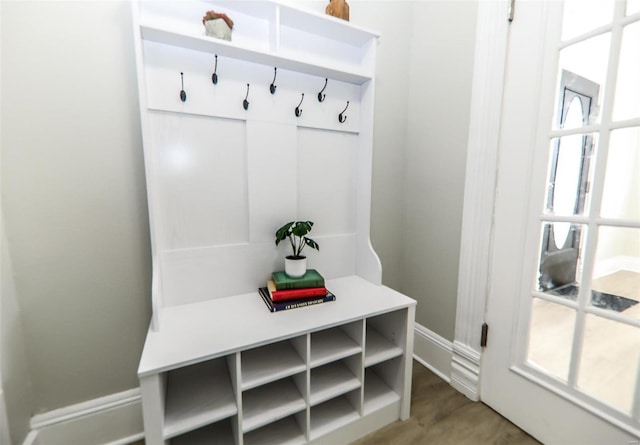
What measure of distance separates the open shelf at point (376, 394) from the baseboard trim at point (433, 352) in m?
0.43

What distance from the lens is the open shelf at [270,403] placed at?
39.6 inches

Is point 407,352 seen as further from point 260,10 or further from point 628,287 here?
point 260,10

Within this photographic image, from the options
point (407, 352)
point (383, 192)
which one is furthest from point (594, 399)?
point (383, 192)

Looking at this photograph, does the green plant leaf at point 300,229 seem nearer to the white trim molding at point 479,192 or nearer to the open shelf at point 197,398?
the open shelf at point 197,398

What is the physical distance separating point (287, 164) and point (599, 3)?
129 cm

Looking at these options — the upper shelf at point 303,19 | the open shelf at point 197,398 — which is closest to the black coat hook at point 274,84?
the upper shelf at point 303,19

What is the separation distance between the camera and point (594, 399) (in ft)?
3.42

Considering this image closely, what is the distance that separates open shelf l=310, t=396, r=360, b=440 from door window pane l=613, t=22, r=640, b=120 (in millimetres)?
1507

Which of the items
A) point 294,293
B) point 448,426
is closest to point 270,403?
point 294,293

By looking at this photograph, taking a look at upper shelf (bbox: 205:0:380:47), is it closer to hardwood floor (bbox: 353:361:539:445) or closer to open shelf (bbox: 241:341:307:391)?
open shelf (bbox: 241:341:307:391)

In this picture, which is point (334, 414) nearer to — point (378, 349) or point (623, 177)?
point (378, 349)

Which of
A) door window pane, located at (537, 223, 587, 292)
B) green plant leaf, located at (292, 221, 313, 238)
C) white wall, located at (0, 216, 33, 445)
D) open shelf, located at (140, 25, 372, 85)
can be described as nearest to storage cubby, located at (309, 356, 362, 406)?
green plant leaf, located at (292, 221, 313, 238)

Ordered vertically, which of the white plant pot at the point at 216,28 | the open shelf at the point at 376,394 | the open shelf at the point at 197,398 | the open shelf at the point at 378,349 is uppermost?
the white plant pot at the point at 216,28

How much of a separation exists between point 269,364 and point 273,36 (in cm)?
135
